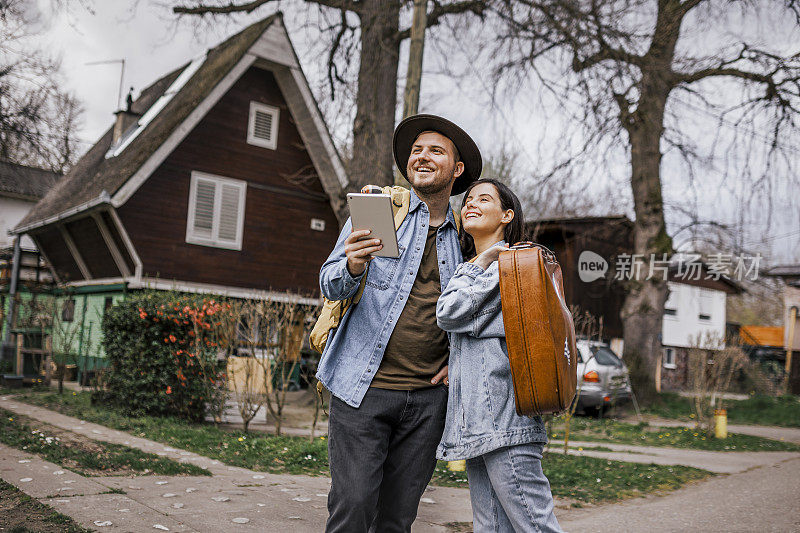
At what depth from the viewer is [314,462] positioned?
282 inches

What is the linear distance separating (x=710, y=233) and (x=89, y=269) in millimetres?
14356

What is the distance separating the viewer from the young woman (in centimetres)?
260

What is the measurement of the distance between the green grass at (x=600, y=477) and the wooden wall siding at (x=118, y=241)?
33.6 feet

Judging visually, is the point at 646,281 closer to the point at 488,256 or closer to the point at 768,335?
the point at 488,256

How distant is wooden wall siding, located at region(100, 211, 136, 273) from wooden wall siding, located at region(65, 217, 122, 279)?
0.55 metres

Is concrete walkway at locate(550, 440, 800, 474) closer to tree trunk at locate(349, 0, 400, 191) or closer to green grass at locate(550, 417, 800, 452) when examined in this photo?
green grass at locate(550, 417, 800, 452)

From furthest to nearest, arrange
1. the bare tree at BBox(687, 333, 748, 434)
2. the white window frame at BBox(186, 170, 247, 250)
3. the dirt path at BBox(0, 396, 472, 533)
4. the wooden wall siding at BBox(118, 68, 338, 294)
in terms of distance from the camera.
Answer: the white window frame at BBox(186, 170, 247, 250), the wooden wall siding at BBox(118, 68, 338, 294), the bare tree at BBox(687, 333, 748, 434), the dirt path at BBox(0, 396, 472, 533)

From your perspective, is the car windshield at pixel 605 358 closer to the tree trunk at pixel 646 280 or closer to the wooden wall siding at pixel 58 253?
the tree trunk at pixel 646 280

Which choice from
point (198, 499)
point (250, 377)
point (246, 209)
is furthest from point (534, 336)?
point (246, 209)

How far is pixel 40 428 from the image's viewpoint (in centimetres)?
819

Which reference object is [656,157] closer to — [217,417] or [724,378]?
[724,378]

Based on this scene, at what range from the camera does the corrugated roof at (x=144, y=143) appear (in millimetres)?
15281

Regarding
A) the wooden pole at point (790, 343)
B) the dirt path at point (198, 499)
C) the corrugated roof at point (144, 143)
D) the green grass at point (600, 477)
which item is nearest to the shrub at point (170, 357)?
the dirt path at point (198, 499)

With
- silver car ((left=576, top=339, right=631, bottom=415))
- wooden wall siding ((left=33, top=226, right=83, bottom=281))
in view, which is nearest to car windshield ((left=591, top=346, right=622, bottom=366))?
silver car ((left=576, top=339, right=631, bottom=415))
